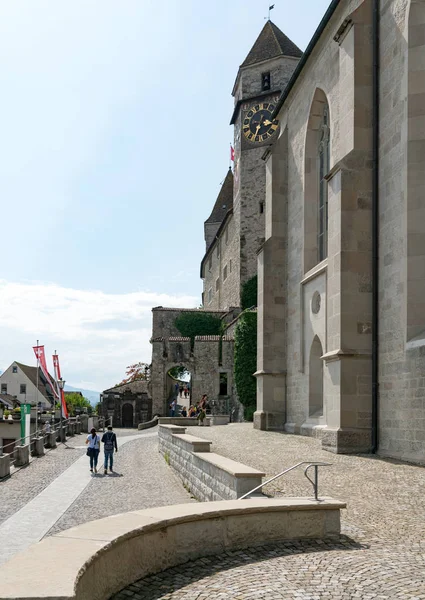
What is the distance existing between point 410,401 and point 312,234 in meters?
9.28

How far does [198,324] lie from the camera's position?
59.2 metres

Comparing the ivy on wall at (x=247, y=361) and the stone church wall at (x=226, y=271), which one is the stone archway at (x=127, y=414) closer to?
the stone church wall at (x=226, y=271)

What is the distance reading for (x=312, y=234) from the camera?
2198cm

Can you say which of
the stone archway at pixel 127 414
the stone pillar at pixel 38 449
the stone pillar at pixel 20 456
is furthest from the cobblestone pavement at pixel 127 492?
the stone archway at pixel 127 414

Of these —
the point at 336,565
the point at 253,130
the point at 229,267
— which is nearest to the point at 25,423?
the point at 336,565

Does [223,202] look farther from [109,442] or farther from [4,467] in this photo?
[4,467]

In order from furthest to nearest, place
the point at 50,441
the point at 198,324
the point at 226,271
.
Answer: the point at 226,271 < the point at 198,324 < the point at 50,441

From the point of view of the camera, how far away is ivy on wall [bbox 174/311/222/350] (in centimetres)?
5838

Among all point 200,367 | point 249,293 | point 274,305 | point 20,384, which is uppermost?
point 249,293

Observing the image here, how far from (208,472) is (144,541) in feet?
19.9

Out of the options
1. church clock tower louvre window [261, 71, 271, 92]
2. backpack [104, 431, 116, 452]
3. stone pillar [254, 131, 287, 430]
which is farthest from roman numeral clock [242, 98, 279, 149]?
backpack [104, 431, 116, 452]

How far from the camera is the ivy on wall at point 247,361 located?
3938 centimetres

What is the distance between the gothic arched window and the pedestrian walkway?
869cm

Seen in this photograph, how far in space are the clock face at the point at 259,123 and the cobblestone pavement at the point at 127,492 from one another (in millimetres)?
33708
